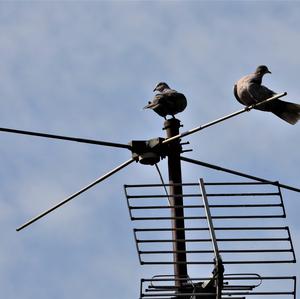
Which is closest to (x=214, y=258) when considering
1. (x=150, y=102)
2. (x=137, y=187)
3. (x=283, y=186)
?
(x=137, y=187)

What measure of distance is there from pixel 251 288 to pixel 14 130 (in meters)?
2.35

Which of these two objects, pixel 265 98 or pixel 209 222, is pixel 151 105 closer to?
pixel 265 98

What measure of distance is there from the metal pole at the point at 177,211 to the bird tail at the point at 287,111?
2785mm

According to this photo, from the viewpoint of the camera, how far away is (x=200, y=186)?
299 inches

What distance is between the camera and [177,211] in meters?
7.41

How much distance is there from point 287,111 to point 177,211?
3.56 m

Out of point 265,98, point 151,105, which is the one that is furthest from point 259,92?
point 151,105

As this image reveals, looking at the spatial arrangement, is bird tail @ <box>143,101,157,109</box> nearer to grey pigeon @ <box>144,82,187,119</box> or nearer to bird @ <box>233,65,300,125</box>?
grey pigeon @ <box>144,82,187,119</box>

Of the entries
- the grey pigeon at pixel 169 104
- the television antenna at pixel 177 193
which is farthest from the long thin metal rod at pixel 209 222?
the grey pigeon at pixel 169 104

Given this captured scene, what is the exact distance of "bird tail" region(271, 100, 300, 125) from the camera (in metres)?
10.6

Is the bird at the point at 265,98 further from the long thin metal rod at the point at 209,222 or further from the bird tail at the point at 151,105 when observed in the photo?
the long thin metal rod at the point at 209,222

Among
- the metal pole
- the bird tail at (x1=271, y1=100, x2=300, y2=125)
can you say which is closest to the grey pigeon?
the metal pole

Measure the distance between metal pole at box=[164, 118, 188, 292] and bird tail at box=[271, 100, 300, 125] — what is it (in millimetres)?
2785

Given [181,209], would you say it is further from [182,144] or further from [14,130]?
[14,130]
